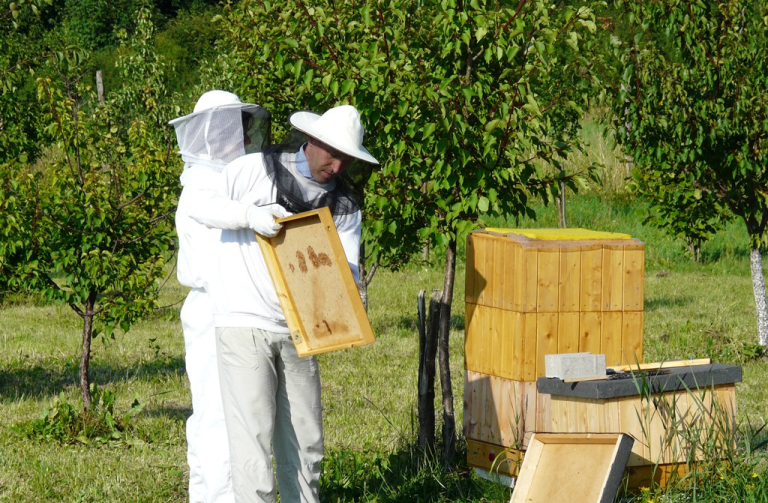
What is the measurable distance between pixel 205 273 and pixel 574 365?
1.75m

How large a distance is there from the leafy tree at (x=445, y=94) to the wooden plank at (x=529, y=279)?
36cm

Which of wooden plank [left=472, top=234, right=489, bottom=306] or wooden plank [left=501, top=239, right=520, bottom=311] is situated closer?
wooden plank [left=501, top=239, right=520, bottom=311]

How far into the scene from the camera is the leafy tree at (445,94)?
4.43 m

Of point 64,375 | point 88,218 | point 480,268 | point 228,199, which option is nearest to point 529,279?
point 480,268

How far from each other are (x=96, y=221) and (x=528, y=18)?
10.7ft

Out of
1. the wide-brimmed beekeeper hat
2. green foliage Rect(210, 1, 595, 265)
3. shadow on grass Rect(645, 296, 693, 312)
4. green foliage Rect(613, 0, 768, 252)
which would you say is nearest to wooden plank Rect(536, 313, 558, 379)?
green foliage Rect(210, 1, 595, 265)

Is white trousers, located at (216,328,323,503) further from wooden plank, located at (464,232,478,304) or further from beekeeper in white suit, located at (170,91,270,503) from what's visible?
wooden plank, located at (464,232,478,304)

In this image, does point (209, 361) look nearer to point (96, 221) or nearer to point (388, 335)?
point (96, 221)

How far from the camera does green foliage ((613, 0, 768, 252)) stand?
287 inches

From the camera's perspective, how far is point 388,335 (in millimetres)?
10172

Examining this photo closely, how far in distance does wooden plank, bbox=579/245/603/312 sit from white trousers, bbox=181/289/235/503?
1.80 metres

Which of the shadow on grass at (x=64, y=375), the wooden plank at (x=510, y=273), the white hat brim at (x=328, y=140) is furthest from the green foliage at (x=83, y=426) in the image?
the white hat brim at (x=328, y=140)

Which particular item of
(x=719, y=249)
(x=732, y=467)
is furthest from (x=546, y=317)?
(x=719, y=249)

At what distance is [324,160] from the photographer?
3.63 meters
